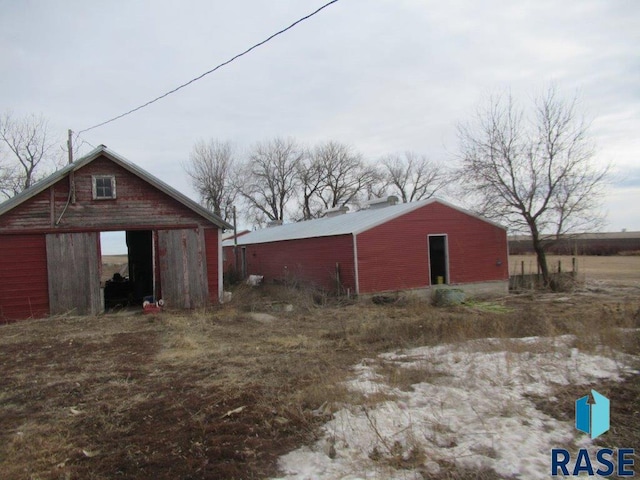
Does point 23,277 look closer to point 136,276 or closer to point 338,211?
point 136,276

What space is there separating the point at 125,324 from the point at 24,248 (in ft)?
13.4

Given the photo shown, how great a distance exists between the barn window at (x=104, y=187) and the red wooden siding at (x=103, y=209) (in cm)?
13

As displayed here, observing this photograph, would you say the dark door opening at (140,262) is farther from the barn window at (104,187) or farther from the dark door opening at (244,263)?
the dark door opening at (244,263)

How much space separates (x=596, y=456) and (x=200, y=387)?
4.74m

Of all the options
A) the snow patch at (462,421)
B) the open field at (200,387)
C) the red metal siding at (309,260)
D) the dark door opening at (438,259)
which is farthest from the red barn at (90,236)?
the dark door opening at (438,259)

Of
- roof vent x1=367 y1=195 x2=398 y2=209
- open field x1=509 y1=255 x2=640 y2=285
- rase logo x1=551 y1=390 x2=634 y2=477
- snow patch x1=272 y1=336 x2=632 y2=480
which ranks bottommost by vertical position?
open field x1=509 y1=255 x2=640 y2=285

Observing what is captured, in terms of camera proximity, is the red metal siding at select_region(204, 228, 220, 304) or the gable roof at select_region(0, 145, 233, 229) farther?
the red metal siding at select_region(204, 228, 220, 304)

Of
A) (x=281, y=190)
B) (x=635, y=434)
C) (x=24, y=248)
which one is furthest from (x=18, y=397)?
(x=281, y=190)

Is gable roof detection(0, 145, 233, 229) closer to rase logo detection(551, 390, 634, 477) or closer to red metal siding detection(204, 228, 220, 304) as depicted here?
red metal siding detection(204, 228, 220, 304)

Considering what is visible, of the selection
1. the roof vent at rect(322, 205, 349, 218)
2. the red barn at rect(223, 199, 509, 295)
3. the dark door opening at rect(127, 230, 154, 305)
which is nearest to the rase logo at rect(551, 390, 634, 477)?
the red barn at rect(223, 199, 509, 295)

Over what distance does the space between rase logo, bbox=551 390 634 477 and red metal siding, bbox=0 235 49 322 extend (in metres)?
14.1

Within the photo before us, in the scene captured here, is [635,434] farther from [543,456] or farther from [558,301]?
[558,301]

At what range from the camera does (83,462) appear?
4062mm

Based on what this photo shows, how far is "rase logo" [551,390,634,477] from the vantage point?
3.64 m
